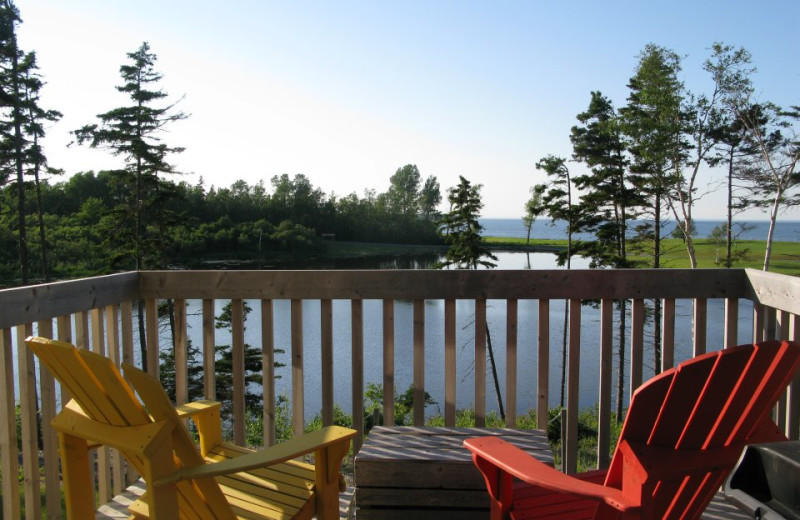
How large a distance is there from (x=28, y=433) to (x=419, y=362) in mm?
1597

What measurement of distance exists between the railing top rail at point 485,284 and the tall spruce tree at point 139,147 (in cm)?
1846

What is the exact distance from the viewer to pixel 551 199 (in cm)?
2630

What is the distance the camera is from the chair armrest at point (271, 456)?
4.62 ft

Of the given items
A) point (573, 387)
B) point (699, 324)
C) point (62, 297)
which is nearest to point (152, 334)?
point (62, 297)

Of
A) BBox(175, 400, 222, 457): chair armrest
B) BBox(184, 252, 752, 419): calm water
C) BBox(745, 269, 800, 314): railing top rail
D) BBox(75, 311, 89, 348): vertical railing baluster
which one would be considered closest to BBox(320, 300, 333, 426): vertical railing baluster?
BBox(175, 400, 222, 457): chair armrest

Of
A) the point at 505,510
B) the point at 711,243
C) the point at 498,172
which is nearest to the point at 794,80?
the point at 711,243

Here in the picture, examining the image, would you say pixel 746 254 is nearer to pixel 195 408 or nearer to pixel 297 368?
pixel 297 368

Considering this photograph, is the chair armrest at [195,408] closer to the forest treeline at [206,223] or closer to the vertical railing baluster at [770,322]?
the vertical railing baluster at [770,322]

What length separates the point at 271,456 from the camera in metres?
1.50

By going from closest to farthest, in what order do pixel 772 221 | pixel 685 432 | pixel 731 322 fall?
pixel 685 432 < pixel 731 322 < pixel 772 221

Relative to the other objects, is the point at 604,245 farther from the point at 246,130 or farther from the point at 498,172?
the point at 246,130

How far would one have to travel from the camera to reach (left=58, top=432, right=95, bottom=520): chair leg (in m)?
1.69

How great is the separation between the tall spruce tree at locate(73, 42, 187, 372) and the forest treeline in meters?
0.16

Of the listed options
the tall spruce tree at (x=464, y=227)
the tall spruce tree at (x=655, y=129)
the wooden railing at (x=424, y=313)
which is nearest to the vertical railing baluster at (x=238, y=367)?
the wooden railing at (x=424, y=313)
